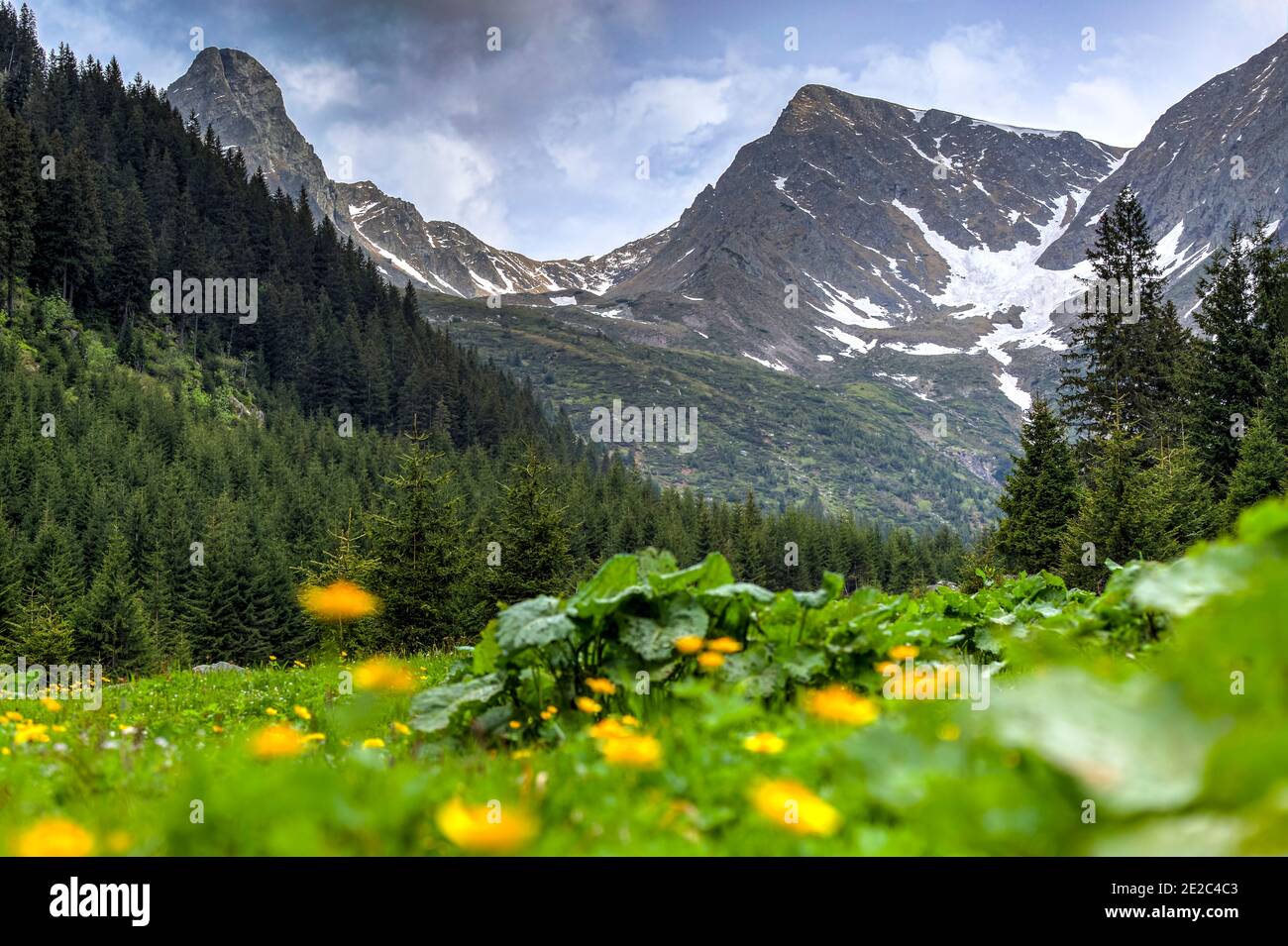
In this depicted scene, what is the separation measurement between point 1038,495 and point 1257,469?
8462mm

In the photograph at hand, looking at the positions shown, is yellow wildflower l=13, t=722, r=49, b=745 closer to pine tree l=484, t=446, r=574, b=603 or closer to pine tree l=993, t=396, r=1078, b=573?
pine tree l=484, t=446, r=574, b=603

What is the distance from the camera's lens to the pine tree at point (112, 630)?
42656 mm

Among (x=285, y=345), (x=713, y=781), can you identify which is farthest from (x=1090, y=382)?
(x=285, y=345)

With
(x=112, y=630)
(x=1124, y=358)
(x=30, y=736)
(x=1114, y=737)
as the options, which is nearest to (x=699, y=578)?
(x=1114, y=737)

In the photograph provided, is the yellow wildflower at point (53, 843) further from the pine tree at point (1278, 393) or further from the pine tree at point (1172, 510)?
the pine tree at point (1278, 393)

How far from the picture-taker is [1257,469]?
3080 centimetres

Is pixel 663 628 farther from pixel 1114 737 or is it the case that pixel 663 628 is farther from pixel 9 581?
pixel 9 581

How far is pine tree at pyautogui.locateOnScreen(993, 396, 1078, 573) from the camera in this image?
36.8 m

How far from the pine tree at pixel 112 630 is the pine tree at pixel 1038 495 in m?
44.5

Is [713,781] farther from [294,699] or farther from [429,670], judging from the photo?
[429,670]

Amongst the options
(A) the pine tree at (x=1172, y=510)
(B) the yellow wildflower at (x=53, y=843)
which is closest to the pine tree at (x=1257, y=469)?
(A) the pine tree at (x=1172, y=510)

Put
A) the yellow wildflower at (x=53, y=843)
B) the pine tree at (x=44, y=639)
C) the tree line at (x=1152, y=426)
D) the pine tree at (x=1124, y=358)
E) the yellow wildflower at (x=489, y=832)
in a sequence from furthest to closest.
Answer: the pine tree at (x=1124, y=358), the pine tree at (x=44, y=639), the tree line at (x=1152, y=426), the yellow wildflower at (x=53, y=843), the yellow wildflower at (x=489, y=832)

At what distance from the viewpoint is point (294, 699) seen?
8.35m
